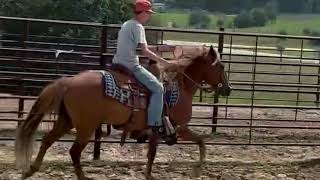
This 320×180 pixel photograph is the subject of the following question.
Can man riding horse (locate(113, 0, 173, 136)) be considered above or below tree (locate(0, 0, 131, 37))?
below

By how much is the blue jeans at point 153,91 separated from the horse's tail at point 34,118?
2.50 feet

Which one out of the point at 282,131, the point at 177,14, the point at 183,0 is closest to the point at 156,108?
the point at 282,131

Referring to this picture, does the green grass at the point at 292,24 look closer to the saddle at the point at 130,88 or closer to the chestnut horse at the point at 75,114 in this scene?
the saddle at the point at 130,88

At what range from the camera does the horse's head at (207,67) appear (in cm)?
654

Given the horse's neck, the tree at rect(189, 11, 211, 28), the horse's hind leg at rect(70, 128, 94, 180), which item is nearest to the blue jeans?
the horse's neck

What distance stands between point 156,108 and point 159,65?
50cm

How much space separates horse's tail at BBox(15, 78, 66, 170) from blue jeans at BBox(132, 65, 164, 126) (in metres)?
0.76

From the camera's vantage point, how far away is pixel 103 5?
62.3ft

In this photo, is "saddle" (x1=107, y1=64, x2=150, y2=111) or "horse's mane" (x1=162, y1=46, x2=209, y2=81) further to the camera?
"horse's mane" (x1=162, y1=46, x2=209, y2=81)

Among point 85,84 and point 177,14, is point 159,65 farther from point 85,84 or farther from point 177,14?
point 177,14

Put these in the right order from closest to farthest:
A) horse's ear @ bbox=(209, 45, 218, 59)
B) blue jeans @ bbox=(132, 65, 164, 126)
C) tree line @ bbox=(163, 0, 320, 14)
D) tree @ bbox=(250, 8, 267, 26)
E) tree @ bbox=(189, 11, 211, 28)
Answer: blue jeans @ bbox=(132, 65, 164, 126), horse's ear @ bbox=(209, 45, 218, 59), tree @ bbox=(189, 11, 211, 28), tree line @ bbox=(163, 0, 320, 14), tree @ bbox=(250, 8, 267, 26)

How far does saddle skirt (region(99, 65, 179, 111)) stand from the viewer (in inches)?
227

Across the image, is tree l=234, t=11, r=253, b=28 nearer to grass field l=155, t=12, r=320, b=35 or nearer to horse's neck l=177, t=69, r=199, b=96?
grass field l=155, t=12, r=320, b=35

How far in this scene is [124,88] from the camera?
5.86 metres
